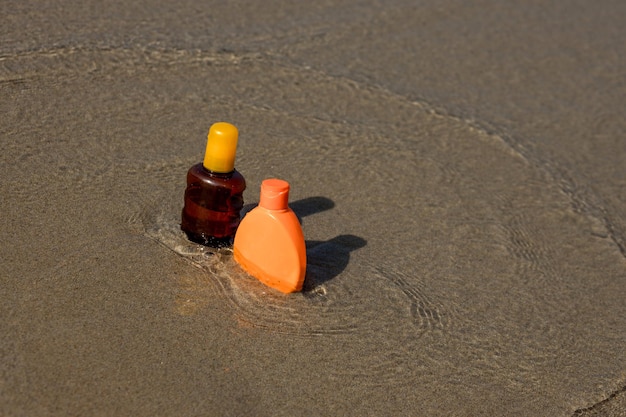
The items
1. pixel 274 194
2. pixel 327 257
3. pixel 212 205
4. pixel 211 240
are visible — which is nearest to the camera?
pixel 274 194

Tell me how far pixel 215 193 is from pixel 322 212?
0.61 meters

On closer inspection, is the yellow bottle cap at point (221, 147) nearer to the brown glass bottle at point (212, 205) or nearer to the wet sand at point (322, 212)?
the brown glass bottle at point (212, 205)

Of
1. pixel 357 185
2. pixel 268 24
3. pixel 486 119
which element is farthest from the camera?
pixel 268 24

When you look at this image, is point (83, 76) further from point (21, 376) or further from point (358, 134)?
point (21, 376)

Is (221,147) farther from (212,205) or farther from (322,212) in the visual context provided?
(322,212)

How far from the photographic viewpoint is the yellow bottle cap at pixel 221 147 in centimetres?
261

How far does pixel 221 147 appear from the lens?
2.63m

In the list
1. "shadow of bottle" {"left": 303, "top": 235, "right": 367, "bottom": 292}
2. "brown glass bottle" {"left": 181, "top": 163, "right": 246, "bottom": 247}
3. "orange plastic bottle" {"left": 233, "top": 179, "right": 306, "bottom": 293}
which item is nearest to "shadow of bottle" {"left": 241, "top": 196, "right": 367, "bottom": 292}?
"shadow of bottle" {"left": 303, "top": 235, "right": 367, "bottom": 292}

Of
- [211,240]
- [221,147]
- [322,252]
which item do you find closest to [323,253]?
[322,252]

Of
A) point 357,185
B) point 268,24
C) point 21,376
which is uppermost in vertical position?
point 268,24

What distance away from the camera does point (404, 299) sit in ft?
9.39

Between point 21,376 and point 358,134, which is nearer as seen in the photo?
point 21,376

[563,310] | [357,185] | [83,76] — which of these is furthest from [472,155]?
[83,76]

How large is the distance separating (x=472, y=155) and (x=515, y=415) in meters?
1.48
